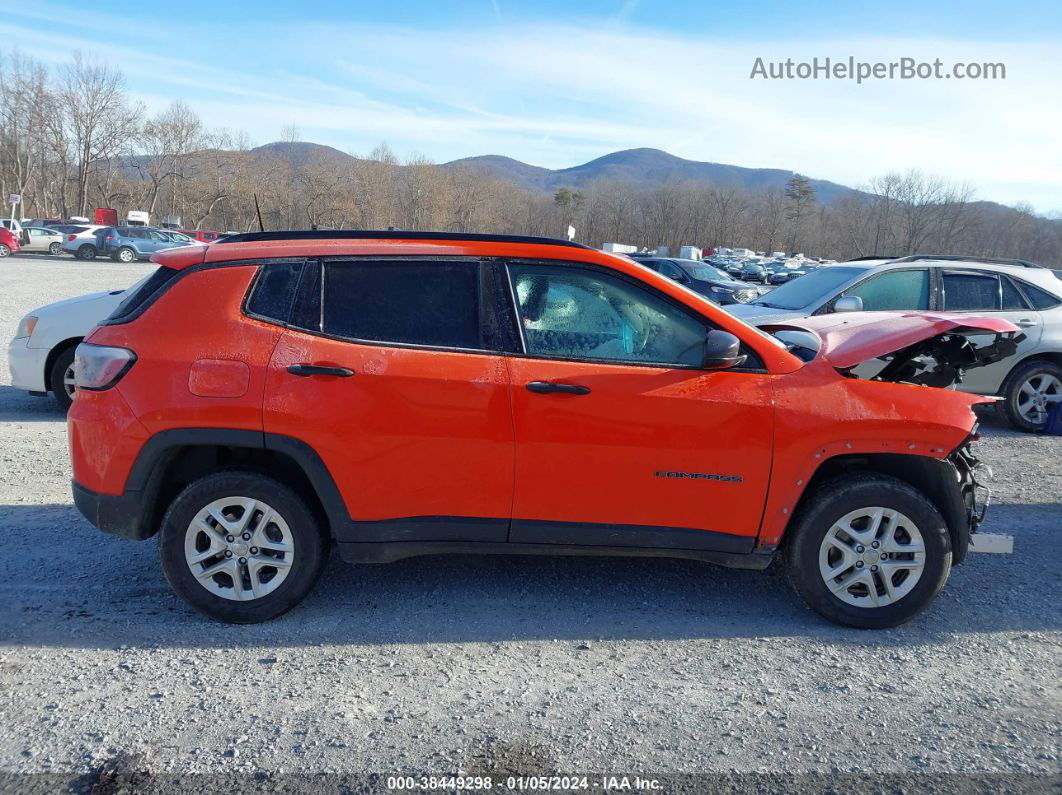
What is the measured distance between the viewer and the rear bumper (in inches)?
148

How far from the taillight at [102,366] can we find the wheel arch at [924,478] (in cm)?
331

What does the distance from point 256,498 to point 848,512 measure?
2852 millimetres

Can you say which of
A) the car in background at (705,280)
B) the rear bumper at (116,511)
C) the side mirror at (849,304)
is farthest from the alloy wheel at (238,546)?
the car in background at (705,280)

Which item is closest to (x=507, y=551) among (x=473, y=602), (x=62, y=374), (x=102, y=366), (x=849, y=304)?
(x=473, y=602)

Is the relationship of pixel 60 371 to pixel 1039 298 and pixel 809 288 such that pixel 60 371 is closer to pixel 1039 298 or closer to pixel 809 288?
pixel 809 288

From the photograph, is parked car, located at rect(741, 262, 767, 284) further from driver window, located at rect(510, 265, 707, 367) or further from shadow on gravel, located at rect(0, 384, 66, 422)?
driver window, located at rect(510, 265, 707, 367)

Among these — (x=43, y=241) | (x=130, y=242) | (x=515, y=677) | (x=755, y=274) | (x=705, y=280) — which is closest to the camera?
(x=515, y=677)

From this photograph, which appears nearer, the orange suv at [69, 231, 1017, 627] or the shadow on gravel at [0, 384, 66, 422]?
the orange suv at [69, 231, 1017, 627]

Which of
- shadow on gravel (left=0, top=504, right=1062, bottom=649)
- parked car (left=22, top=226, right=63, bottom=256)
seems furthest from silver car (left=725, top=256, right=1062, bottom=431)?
parked car (left=22, top=226, right=63, bottom=256)

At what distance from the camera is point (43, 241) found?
43031 millimetres

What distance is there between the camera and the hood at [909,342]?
13.2 feet

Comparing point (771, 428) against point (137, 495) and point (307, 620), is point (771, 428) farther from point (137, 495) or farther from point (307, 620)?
point (137, 495)

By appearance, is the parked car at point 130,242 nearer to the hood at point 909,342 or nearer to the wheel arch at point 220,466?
the wheel arch at point 220,466

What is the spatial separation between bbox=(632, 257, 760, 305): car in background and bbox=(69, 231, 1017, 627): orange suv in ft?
51.3
